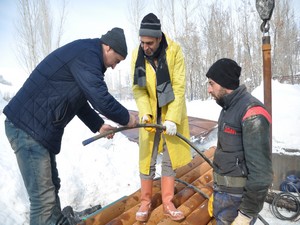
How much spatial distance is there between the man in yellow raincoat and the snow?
1.89 metres

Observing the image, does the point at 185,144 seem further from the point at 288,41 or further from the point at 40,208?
the point at 288,41

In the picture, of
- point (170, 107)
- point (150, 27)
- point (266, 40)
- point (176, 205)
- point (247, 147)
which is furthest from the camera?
point (266, 40)

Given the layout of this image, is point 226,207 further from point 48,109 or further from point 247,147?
point 48,109

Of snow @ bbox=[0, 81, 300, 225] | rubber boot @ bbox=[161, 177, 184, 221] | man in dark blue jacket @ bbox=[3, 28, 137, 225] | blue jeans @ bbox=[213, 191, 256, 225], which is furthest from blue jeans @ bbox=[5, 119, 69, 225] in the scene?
snow @ bbox=[0, 81, 300, 225]

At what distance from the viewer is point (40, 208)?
190 centimetres

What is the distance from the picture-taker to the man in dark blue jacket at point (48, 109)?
1.88 metres

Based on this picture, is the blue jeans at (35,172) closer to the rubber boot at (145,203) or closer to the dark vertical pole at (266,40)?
the rubber boot at (145,203)

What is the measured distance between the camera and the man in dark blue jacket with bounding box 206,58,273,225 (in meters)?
1.69

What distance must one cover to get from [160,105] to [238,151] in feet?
3.01

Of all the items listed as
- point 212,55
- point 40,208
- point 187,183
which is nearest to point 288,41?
point 212,55

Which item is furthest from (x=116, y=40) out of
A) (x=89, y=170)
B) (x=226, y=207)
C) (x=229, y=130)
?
(x=89, y=170)

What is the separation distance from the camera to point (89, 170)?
4691 millimetres

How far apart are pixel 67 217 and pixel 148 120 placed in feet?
3.60

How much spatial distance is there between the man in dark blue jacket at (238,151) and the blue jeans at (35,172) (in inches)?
52.0
